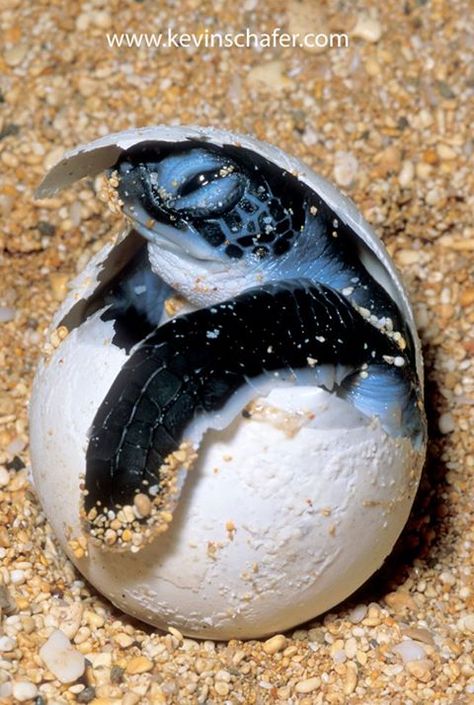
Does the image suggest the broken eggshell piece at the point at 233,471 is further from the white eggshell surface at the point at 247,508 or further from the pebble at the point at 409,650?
the pebble at the point at 409,650

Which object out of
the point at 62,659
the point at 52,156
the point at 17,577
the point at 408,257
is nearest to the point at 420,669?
the point at 62,659

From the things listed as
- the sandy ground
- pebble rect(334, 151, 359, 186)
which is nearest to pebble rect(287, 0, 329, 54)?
the sandy ground

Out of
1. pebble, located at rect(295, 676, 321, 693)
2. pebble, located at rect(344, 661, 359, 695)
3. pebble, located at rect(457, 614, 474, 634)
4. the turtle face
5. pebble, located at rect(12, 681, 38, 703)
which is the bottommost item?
pebble, located at rect(457, 614, 474, 634)

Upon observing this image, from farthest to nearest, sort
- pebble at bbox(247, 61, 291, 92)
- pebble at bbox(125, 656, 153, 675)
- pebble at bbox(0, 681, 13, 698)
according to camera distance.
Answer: pebble at bbox(247, 61, 291, 92)
pebble at bbox(125, 656, 153, 675)
pebble at bbox(0, 681, 13, 698)

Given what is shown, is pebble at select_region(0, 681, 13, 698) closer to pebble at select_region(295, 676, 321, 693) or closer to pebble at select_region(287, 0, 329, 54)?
pebble at select_region(295, 676, 321, 693)

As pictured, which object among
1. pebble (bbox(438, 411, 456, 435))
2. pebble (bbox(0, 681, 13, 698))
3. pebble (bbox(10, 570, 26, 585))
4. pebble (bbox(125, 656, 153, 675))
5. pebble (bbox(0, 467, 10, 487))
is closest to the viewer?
pebble (bbox(0, 681, 13, 698))

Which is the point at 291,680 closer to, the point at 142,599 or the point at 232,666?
the point at 232,666

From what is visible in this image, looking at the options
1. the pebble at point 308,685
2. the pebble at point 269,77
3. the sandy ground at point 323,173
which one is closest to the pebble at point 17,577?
the sandy ground at point 323,173

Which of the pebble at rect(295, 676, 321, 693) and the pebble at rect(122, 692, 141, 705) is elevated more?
the pebble at rect(122, 692, 141, 705)
